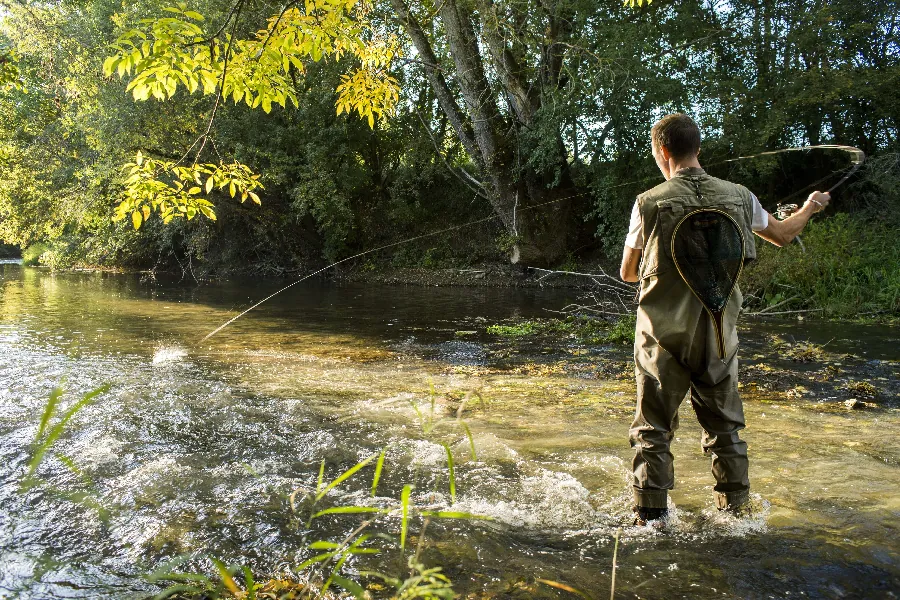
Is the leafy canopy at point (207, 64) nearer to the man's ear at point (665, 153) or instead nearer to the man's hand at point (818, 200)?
the man's ear at point (665, 153)

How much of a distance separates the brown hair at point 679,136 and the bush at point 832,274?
9.22m

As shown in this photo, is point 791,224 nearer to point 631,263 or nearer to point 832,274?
point 631,263

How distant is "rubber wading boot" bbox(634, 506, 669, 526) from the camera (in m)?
3.27

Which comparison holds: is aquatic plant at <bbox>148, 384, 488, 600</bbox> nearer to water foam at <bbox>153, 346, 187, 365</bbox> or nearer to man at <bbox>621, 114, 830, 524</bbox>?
man at <bbox>621, 114, 830, 524</bbox>

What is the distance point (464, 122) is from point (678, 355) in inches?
622

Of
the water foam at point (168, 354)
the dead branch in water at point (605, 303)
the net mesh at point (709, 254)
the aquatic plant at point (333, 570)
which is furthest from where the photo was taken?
the dead branch in water at point (605, 303)

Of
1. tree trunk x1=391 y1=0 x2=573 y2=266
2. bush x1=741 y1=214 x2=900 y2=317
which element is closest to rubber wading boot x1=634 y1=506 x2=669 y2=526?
bush x1=741 y1=214 x2=900 y2=317

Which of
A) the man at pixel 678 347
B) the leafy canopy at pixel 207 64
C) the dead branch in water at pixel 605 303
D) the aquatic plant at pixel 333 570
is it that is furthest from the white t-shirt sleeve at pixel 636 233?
the dead branch in water at pixel 605 303

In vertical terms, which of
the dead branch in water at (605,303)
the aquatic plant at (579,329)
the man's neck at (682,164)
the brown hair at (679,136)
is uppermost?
the brown hair at (679,136)

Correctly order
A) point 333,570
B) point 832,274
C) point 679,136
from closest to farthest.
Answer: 1. point 333,570
2. point 679,136
3. point 832,274

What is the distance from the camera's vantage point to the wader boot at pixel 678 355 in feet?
10.6

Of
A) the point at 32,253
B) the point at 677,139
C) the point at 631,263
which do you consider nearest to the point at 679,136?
the point at 677,139

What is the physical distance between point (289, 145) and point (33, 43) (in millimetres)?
9377

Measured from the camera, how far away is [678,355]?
3223 millimetres
